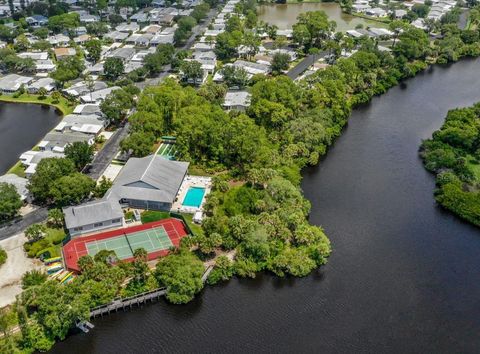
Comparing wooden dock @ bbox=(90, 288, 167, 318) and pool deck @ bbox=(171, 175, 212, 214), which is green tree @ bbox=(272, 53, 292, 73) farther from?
wooden dock @ bbox=(90, 288, 167, 318)

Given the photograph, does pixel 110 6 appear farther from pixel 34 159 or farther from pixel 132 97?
pixel 34 159

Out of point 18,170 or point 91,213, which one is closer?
point 91,213

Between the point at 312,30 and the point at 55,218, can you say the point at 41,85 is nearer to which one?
the point at 55,218

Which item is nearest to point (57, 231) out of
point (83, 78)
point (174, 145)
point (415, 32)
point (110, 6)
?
point (174, 145)

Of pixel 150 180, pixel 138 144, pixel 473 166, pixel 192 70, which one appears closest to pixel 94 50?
pixel 192 70

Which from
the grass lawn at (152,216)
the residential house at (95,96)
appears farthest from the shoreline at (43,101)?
the grass lawn at (152,216)

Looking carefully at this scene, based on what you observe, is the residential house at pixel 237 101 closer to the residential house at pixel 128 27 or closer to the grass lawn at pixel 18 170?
the grass lawn at pixel 18 170
